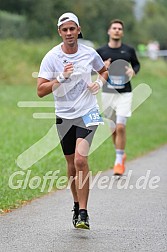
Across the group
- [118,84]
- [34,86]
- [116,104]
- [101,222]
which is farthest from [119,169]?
[34,86]

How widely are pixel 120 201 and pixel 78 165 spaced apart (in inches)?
86.3

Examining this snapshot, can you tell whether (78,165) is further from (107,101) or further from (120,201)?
(107,101)

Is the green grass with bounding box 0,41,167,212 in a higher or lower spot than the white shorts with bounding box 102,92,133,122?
lower

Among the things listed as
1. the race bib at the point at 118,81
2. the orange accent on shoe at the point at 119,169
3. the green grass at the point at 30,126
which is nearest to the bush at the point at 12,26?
the green grass at the point at 30,126

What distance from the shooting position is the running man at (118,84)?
42.4 feet

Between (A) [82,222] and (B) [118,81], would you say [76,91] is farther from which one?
(B) [118,81]

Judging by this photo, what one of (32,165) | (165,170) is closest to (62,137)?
(32,165)

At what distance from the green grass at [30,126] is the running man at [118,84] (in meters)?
0.89

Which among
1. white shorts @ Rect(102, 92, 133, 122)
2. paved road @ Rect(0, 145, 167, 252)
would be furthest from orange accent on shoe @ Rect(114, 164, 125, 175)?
white shorts @ Rect(102, 92, 133, 122)

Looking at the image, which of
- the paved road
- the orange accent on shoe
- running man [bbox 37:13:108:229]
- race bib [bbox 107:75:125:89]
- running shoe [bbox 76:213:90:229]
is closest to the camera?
the paved road

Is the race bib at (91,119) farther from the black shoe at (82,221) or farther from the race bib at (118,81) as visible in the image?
the race bib at (118,81)

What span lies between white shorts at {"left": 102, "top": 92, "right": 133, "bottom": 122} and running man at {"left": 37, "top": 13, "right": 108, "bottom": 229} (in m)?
4.51

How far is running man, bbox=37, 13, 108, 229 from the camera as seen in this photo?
8227mm

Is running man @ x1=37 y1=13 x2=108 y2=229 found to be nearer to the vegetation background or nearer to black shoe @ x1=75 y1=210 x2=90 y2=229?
black shoe @ x1=75 y1=210 x2=90 y2=229
